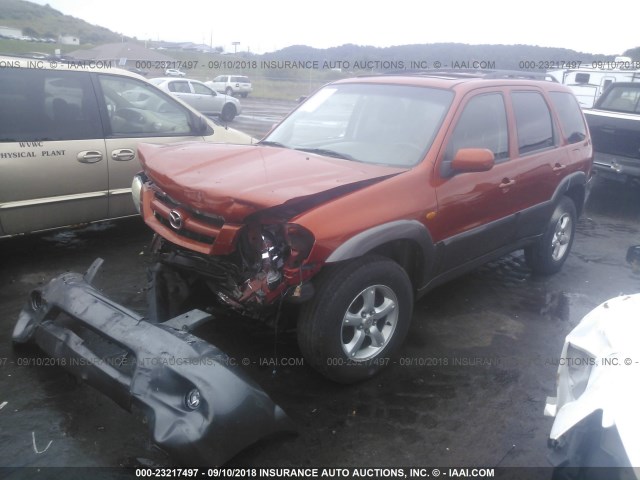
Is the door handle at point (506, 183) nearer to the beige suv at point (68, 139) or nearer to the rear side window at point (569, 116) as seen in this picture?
the rear side window at point (569, 116)

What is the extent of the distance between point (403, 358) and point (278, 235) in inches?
54.5

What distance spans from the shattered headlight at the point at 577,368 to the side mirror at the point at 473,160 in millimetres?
1400

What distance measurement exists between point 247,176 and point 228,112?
17.6 meters

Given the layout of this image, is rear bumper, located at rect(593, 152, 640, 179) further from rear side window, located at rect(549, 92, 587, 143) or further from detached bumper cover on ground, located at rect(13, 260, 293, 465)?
detached bumper cover on ground, located at rect(13, 260, 293, 465)

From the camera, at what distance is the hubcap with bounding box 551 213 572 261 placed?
5.14 meters

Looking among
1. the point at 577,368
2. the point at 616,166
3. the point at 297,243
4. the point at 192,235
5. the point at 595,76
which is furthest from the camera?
the point at 595,76

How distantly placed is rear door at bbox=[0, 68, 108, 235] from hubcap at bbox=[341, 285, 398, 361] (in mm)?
2927

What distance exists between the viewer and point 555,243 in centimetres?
521

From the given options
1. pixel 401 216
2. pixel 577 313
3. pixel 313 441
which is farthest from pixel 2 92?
pixel 577 313

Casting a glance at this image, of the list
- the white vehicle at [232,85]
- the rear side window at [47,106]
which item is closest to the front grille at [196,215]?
the rear side window at [47,106]

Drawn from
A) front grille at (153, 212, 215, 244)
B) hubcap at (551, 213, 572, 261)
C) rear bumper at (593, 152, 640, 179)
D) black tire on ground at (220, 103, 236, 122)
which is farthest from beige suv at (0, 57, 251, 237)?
black tire on ground at (220, 103, 236, 122)

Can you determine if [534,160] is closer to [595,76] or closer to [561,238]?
[561,238]

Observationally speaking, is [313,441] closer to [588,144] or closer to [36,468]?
[36,468]

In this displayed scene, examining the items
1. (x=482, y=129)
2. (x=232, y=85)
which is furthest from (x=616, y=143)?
(x=232, y=85)
